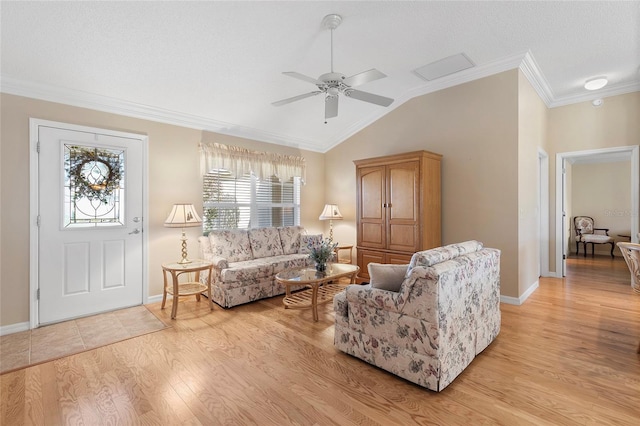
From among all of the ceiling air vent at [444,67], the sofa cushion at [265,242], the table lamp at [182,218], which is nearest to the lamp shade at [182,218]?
the table lamp at [182,218]

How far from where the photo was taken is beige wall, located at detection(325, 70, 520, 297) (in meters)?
3.84

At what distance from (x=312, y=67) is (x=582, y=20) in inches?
110

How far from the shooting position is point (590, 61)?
382 centimetres

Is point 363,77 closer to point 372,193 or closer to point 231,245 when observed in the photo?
point 372,193

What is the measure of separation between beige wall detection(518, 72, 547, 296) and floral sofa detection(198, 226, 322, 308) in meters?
2.93

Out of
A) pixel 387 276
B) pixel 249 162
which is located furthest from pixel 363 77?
pixel 249 162

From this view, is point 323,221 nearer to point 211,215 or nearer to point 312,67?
point 211,215

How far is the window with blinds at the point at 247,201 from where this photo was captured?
4762 mm

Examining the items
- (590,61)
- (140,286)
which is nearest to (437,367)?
(140,286)

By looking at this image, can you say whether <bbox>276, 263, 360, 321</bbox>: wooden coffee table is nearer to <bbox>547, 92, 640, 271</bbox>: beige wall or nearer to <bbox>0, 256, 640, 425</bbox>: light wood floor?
<bbox>0, 256, 640, 425</bbox>: light wood floor

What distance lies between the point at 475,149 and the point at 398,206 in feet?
4.21

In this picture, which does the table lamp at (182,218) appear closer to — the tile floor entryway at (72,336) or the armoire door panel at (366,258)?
the tile floor entryway at (72,336)

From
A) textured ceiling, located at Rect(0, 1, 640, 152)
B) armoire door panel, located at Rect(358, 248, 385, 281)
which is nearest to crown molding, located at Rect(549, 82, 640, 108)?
textured ceiling, located at Rect(0, 1, 640, 152)

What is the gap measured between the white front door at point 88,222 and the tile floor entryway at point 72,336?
0.78 feet
